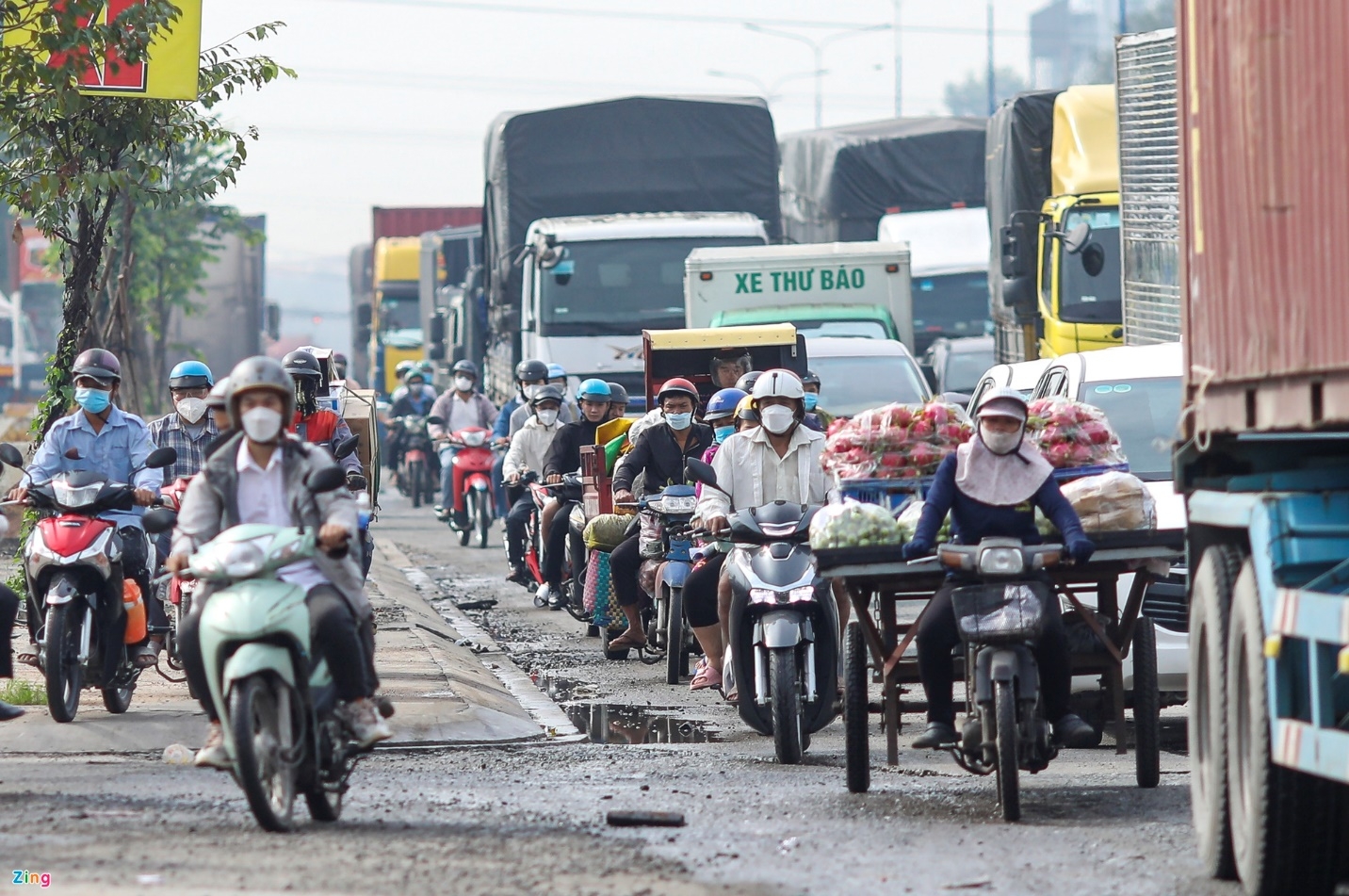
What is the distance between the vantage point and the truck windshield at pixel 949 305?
30.9 m

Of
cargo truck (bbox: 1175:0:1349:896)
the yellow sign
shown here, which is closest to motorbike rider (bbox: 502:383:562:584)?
the yellow sign

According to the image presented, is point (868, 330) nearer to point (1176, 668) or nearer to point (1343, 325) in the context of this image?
point (1176, 668)

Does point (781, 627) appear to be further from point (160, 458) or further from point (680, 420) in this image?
point (680, 420)

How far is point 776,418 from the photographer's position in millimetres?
10891

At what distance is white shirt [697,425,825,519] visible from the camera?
11008 mm

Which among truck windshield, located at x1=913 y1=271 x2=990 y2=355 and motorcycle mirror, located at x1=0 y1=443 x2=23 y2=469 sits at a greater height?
truck windshield, located at x1=913 y1=271 x2=990 y2=355

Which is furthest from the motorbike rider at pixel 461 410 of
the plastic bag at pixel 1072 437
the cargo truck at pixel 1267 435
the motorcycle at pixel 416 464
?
the cargo truck at pixel 1267 435

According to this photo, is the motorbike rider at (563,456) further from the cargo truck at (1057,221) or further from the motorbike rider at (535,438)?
the cargo truck at (1057,221)

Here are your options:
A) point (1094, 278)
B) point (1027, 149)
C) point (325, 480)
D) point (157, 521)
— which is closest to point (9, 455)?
point (157, 521)

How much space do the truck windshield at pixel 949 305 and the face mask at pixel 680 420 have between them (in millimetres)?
17478

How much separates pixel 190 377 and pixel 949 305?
66.7 feet

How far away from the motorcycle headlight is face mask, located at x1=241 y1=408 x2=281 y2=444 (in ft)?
8.21

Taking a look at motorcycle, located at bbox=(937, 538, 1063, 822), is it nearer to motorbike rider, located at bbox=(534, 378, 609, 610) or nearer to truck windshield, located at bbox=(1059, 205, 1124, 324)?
motorbike rider, located at bbox=(534, 378, 609, 610)

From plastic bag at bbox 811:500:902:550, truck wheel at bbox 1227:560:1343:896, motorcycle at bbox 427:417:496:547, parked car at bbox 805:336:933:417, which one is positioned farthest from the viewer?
motorcycle at bbox 427:417:496:547
